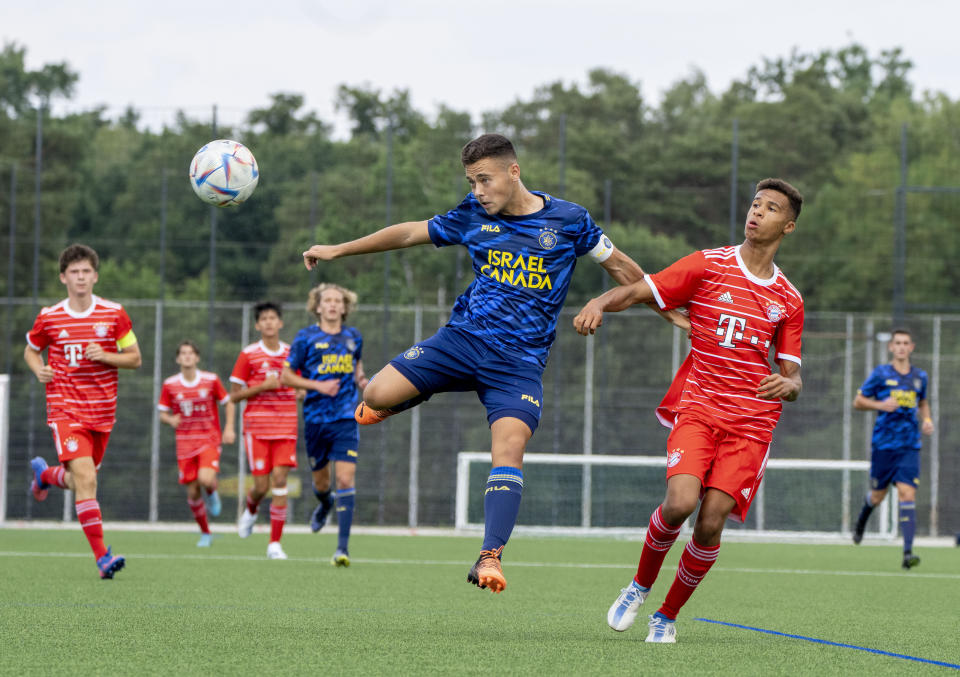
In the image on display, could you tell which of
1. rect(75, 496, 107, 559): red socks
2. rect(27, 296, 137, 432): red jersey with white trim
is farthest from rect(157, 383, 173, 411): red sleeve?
rect(75, 496, 107, 559): red socks

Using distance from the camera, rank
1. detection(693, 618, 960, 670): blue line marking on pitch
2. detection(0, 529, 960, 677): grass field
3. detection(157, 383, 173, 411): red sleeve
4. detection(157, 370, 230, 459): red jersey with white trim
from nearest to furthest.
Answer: detection(0, 529, 960, 677): grass field, detection(693, 618, 960, 670): blue line marking on pitch, detection(157, 370, 230, 459): red jersey with white trim, detection(157, 383, 173, 411): red sleeve

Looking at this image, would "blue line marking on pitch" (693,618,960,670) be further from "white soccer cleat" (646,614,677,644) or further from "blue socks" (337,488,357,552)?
"blue socks" (337,488,357,552)

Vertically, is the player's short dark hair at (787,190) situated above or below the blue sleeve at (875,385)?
above

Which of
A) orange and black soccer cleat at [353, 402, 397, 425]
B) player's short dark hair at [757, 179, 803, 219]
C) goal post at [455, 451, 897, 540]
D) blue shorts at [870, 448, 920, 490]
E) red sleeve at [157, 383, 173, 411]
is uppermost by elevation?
player's short dark hair at [757, 179, 803, 219]

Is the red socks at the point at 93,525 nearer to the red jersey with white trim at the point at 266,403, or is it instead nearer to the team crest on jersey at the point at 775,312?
the red jersey with white trim at the point at 266,403

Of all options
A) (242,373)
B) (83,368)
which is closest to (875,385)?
(242,373)

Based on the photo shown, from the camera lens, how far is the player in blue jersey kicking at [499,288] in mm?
5832

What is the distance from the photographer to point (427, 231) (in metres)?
6.01

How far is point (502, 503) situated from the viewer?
5559mm

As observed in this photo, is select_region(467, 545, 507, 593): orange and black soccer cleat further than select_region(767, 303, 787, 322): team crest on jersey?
No

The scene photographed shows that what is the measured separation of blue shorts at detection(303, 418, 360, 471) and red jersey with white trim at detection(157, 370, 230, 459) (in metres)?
2.65

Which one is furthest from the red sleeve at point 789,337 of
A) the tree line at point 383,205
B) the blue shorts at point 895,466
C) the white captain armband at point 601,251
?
the tree line at point 383,205

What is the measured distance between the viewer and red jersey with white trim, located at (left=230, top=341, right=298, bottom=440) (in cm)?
1195

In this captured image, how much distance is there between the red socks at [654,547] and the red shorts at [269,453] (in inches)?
257
